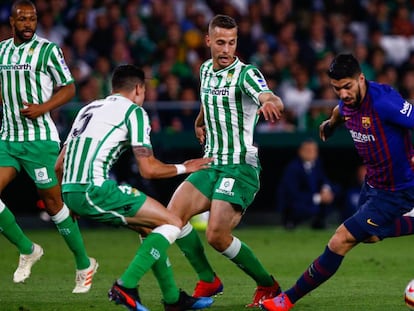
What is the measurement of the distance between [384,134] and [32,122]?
129 inches

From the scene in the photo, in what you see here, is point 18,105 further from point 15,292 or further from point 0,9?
point 0,9

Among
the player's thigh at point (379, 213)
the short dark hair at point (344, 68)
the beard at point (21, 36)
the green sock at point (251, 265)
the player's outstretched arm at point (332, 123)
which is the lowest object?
the green sock at point (251, 265)

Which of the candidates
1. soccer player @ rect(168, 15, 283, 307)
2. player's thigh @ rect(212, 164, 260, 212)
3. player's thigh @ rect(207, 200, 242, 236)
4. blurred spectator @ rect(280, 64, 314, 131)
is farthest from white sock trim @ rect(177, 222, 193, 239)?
blurred spectator @ rect(280, 64, 314, 131)

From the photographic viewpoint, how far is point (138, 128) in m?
7.23

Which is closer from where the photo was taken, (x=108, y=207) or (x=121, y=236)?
(x=108, y=207)

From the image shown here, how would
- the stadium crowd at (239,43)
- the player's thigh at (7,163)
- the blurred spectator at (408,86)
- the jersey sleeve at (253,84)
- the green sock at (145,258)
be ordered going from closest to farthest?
1. the green sock at (145,258)
2. the jersey sleeve at (253,84)
3. the player's thigh at (7,163)
4. the stadium crowd at (239,43)
5. the blurred spectator at (408,86)

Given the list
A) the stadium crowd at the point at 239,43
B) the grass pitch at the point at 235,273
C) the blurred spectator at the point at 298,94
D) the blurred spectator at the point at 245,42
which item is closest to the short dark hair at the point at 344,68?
the grass pitch at the point at 235,273

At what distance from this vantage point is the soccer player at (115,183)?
7203 millimetres

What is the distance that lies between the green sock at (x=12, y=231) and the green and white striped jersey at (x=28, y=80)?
0.69 meters

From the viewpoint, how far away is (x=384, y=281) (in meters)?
9.77

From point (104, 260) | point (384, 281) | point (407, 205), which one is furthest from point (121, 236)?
point (407, 205)

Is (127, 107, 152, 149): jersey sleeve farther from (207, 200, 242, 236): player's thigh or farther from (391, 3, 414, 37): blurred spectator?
(391, 3, 414, 37): blurred spectator

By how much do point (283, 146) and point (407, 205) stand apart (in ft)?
27.3

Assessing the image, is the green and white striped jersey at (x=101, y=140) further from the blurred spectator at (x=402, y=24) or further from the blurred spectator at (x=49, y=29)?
the blurred spectator at (x=402, y=24)
